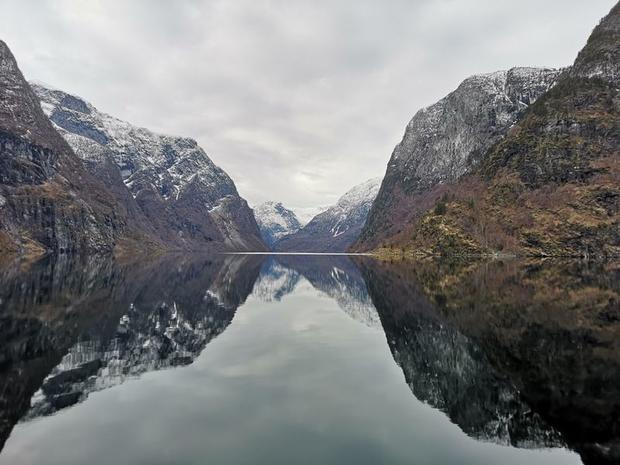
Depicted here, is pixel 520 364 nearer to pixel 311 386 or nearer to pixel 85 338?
pixel 311 386

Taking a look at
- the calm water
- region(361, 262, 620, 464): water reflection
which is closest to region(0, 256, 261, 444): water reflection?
the calm water

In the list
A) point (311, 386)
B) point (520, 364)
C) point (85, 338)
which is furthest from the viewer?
point (85, 338)

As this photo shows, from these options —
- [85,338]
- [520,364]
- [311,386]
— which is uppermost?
[520,364]

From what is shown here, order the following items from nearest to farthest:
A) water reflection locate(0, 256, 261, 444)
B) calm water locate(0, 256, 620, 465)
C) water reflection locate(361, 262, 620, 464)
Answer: calm water locate(0, 256, 620, 465) < water reflection locate(361, 262, 620, 464) < water reflection locate(0, 256, 261, 444)

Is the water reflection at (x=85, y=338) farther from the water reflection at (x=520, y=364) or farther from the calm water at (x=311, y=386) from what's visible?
the water reflection at (x=520, y=364)

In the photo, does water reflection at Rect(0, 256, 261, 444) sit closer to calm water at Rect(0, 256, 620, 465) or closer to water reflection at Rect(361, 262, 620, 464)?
calm water at Rect(0, 256, 620, 465)

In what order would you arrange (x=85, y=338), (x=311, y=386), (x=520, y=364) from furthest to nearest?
1. (x=85, y=338)
2. (x=520, y=364)
3. (x=311, y=386)

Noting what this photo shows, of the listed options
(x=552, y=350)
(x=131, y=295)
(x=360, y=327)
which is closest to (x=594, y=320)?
(x=552, y=350)

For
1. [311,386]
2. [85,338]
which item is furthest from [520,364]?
[85,338]

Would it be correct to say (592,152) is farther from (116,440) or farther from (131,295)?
(116,440)
